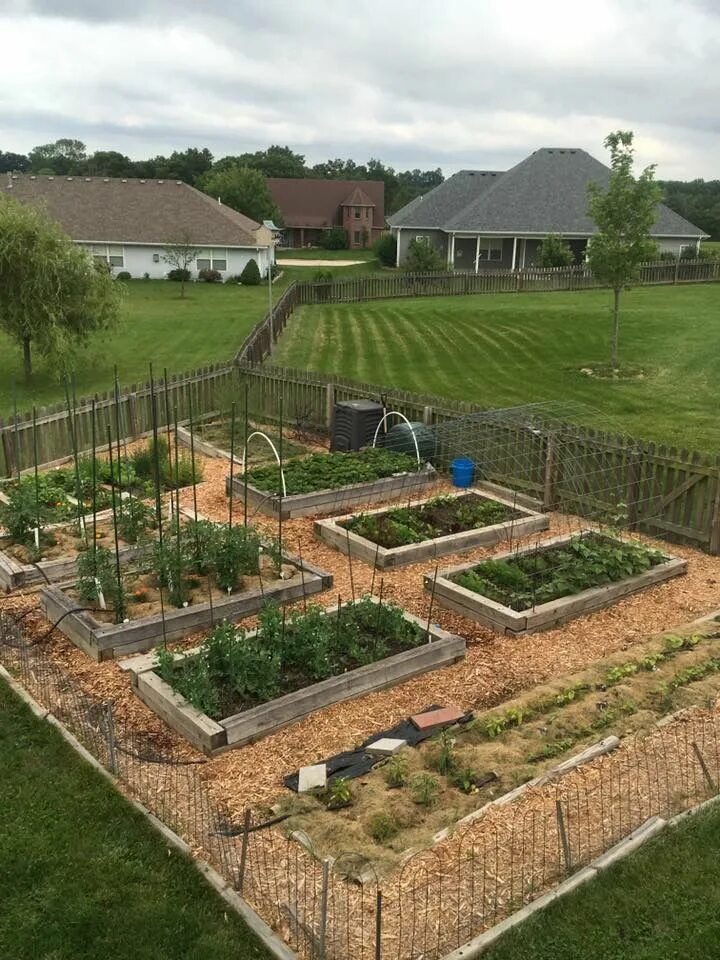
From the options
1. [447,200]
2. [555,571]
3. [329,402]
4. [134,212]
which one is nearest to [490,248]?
[447,200]

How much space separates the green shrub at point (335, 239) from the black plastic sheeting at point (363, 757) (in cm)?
6908

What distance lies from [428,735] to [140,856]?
7.77 ft

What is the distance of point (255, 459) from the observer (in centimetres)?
1499

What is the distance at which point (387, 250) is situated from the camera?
2222 inches

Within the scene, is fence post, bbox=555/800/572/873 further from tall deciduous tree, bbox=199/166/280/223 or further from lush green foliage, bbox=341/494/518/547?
tall deciduous tree, bbox=199/166/280/223

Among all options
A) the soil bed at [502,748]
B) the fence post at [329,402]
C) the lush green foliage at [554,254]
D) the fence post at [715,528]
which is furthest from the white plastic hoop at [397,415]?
the lush green foliage at [554,254]

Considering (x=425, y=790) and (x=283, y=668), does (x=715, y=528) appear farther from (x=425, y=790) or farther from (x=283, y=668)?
(x=425, y=790)

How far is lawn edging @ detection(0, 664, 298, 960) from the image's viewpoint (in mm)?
4492

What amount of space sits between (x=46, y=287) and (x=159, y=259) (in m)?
32.2

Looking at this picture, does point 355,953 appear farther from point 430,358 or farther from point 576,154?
point 576,154

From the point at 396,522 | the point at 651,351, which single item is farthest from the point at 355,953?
the point at 651,351

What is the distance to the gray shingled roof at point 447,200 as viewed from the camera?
52.1 meters

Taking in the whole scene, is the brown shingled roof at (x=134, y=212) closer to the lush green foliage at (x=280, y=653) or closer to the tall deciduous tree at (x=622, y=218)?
the tall deciduous tree at (x=622, y=218)

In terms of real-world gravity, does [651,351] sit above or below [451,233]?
below
